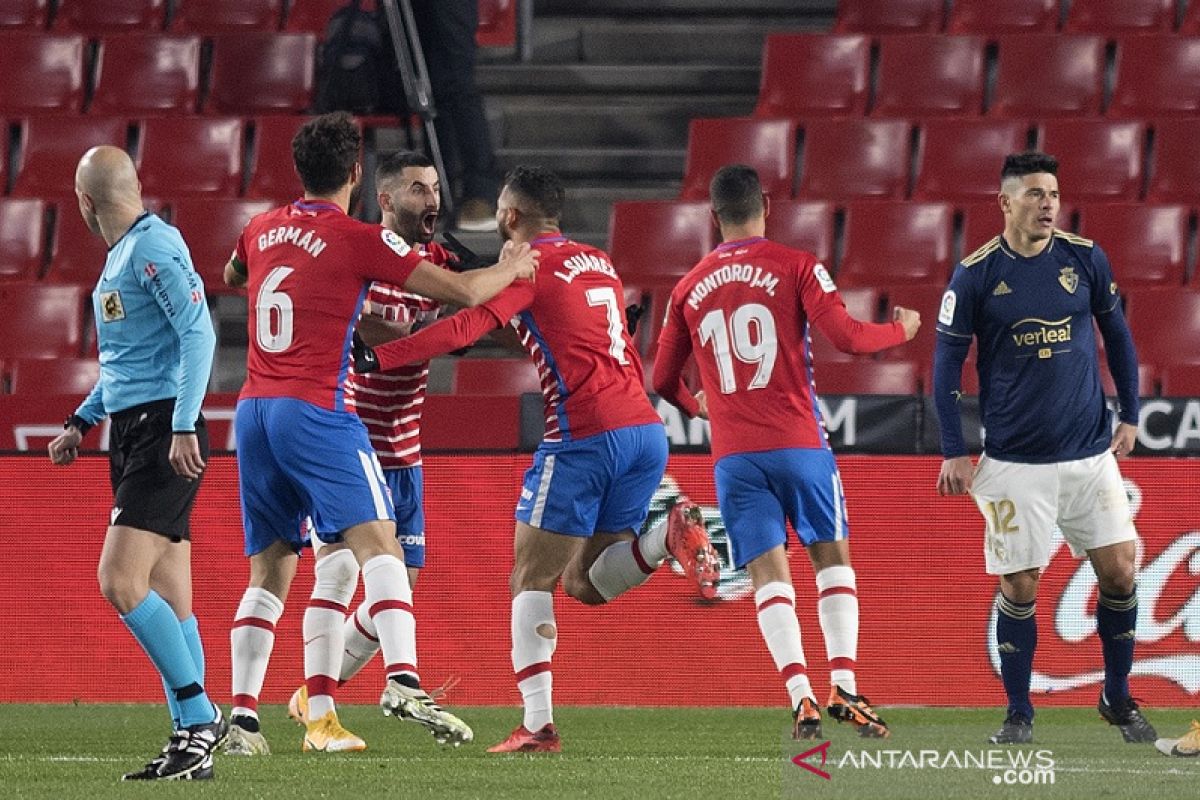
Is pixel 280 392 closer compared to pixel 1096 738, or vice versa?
pixel 280 392

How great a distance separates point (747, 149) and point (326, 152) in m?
5.94

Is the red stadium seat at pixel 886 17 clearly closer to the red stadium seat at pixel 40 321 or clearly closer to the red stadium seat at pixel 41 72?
the red stadium seat at pixel 41 72

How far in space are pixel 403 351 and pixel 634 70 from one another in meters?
6.99

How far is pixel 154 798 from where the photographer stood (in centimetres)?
548

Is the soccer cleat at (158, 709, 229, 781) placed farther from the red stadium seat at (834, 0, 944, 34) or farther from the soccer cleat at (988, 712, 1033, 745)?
the red stadium seat at (834, 0, 944, 34)

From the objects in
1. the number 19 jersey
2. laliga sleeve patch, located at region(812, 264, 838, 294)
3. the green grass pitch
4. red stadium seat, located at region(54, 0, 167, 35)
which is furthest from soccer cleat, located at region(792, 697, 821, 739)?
red stadium seat, located at region(54, 0, 167, 35)

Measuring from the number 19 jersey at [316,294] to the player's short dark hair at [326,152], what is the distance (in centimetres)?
9

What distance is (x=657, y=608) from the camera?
886cm

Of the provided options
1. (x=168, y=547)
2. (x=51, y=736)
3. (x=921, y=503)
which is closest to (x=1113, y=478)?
(x=921, y=503)

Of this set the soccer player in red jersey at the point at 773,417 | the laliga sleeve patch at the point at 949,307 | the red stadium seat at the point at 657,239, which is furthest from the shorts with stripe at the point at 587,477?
the red stadium seat at the point at 657,239

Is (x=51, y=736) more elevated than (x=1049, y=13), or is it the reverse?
(x=1049, y=13)

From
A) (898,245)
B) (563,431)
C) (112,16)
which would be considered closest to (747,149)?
(898,245)

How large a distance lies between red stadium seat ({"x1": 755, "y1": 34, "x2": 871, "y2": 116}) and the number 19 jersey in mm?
6543

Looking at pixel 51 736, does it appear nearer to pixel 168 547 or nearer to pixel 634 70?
pixel 168 547
